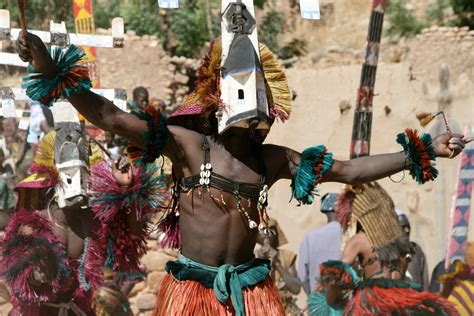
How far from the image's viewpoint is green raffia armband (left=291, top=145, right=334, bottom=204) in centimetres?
563

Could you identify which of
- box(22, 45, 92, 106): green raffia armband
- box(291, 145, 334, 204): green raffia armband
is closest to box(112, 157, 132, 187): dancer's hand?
box(291, 145, 334, 204): green raffia armband

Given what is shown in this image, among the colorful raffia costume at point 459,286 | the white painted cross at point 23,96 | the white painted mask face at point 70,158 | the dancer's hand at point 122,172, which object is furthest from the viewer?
the colorful raffia costume at point 459,286

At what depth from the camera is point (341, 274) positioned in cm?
821

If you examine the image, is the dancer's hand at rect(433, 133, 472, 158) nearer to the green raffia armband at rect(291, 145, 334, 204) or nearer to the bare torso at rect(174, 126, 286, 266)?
the green raffia armband at rect(291, 145, 334, 204)

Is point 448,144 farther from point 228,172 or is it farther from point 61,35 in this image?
point 61,35

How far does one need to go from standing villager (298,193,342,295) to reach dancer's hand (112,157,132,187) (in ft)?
12.4

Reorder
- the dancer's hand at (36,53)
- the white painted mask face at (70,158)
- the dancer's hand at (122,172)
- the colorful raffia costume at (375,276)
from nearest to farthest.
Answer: the dancer's hand at (36,53), the dancer's hand at (122,172), the white painted mask face at (70,158), the colorful raffia costume at (375,276)

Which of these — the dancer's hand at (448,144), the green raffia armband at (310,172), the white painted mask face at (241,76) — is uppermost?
the white painted mask face at (241,76)

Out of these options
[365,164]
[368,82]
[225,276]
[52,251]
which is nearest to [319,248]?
[368,82]

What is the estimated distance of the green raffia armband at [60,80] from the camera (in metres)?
5.00

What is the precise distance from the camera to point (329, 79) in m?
17.6

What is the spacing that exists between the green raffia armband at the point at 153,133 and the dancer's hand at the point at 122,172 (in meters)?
1.43

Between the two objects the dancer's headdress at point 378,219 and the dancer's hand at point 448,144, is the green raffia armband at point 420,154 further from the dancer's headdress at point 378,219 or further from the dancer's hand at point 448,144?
the dancer's headdress at point 378,219

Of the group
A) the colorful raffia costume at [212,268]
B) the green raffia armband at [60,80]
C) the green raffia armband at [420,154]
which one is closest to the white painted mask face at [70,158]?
the colorful raffia costume at [212,268]
